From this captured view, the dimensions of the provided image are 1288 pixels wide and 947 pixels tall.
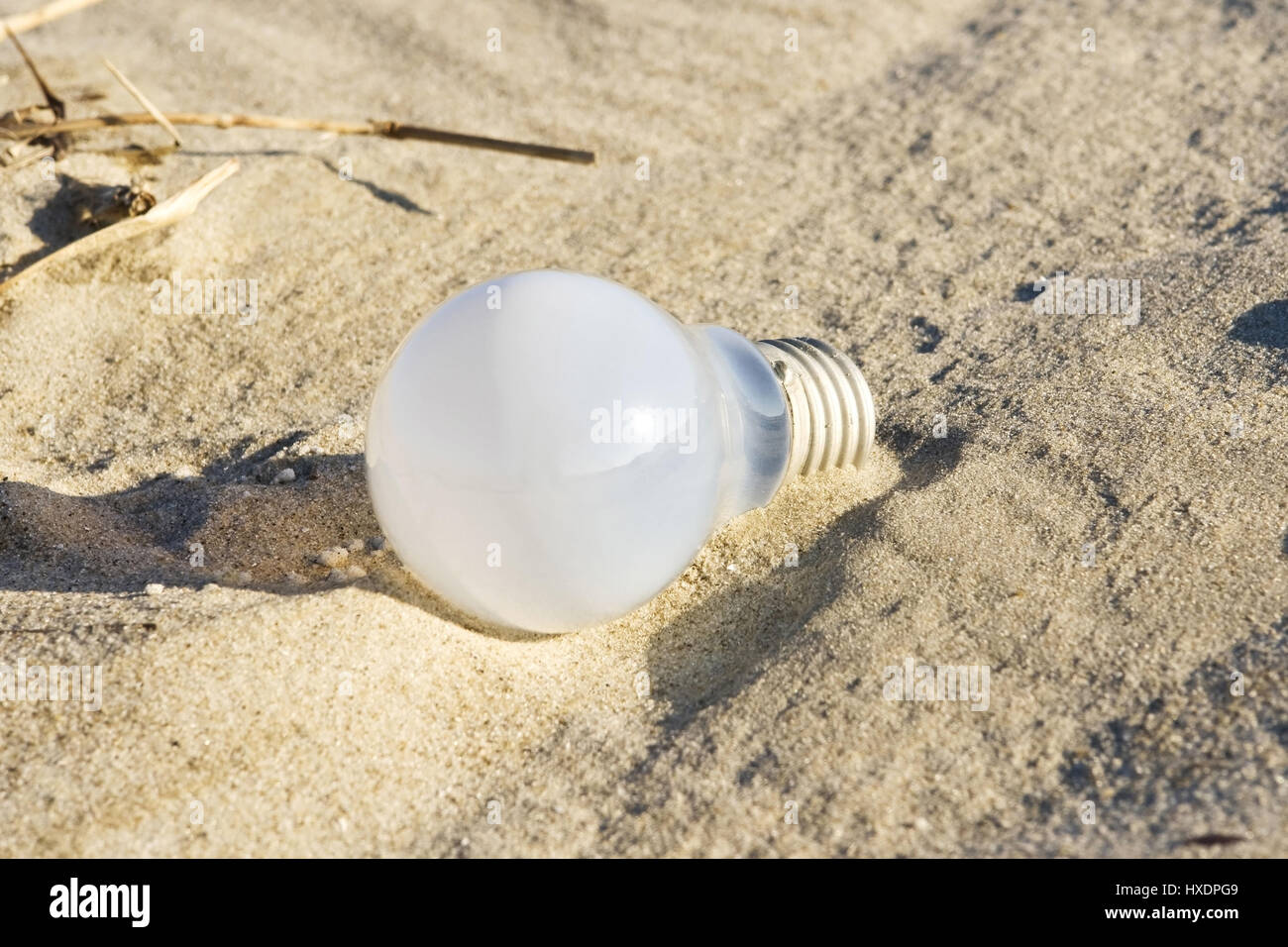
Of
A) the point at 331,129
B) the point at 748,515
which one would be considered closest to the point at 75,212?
the point at 331,129

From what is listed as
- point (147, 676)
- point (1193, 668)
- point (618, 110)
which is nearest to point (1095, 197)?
point (618, 110)

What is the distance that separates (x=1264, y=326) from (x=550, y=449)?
7.35 ft

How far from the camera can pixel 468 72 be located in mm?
5305

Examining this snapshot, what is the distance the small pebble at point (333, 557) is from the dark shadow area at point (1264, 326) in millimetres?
2456

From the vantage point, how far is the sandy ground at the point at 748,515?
2248 millimetres

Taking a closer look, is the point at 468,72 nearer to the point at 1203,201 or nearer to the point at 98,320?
the point at 98,320

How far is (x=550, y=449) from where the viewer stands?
219 cm

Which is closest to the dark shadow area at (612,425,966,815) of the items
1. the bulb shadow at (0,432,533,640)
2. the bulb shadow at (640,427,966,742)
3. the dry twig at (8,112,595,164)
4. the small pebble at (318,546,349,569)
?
the bulb shadow at (640,427,966,742)

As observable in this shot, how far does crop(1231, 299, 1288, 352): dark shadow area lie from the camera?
10.8 ft

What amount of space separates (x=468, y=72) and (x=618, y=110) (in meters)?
0.74

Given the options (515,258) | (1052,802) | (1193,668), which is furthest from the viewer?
(515,258)

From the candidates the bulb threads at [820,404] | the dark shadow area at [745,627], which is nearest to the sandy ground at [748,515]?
the dark shadow area at [745,627]

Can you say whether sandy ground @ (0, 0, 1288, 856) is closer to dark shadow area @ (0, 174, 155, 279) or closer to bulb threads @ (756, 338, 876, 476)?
dark shadow area @ (0, 174, 155, 279)

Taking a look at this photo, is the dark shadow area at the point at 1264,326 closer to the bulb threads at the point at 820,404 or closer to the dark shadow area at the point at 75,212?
the bulb threads at the point at 820,404
